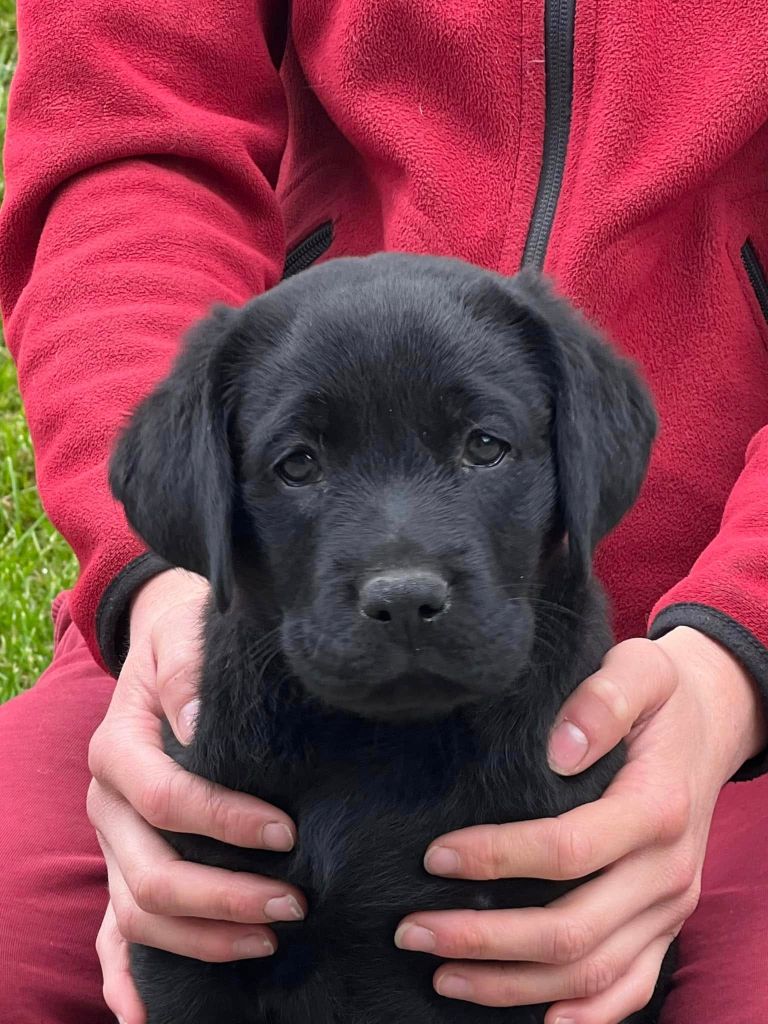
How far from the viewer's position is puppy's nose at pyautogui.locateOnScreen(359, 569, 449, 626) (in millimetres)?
1662

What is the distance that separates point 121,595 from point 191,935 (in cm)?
66

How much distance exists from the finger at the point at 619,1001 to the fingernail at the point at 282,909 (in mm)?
423

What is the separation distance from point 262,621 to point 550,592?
0.42 meters

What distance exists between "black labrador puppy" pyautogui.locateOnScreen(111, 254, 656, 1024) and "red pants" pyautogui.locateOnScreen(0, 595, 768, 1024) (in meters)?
0.33

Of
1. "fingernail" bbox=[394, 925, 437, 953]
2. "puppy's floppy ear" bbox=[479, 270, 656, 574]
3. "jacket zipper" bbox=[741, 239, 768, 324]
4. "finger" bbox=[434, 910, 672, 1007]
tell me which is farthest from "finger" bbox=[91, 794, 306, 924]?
"jacket zipper" bbox=[741, 239, 768, 324]

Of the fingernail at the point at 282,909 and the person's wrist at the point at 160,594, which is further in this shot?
the person's wrist at the point at 160,594

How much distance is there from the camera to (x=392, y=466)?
1.81m

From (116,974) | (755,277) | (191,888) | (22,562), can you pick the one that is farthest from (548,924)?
(22,562)

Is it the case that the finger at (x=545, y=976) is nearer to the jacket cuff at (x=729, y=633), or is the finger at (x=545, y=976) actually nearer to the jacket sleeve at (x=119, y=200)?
the jacket cuff at (x=729, y=633)

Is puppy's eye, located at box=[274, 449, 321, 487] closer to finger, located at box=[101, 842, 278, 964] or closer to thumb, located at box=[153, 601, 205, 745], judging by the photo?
thumb, located at box=[153, 601, 205, 745]

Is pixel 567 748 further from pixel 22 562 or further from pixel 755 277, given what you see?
pixel 22 562

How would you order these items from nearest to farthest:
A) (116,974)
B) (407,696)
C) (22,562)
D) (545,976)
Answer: (407,696), (545,976), (116,974), (22,562)

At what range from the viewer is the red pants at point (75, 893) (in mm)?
2160

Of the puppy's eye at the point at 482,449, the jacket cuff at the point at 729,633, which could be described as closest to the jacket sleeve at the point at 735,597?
the jacket cuff at the point at 729,633
